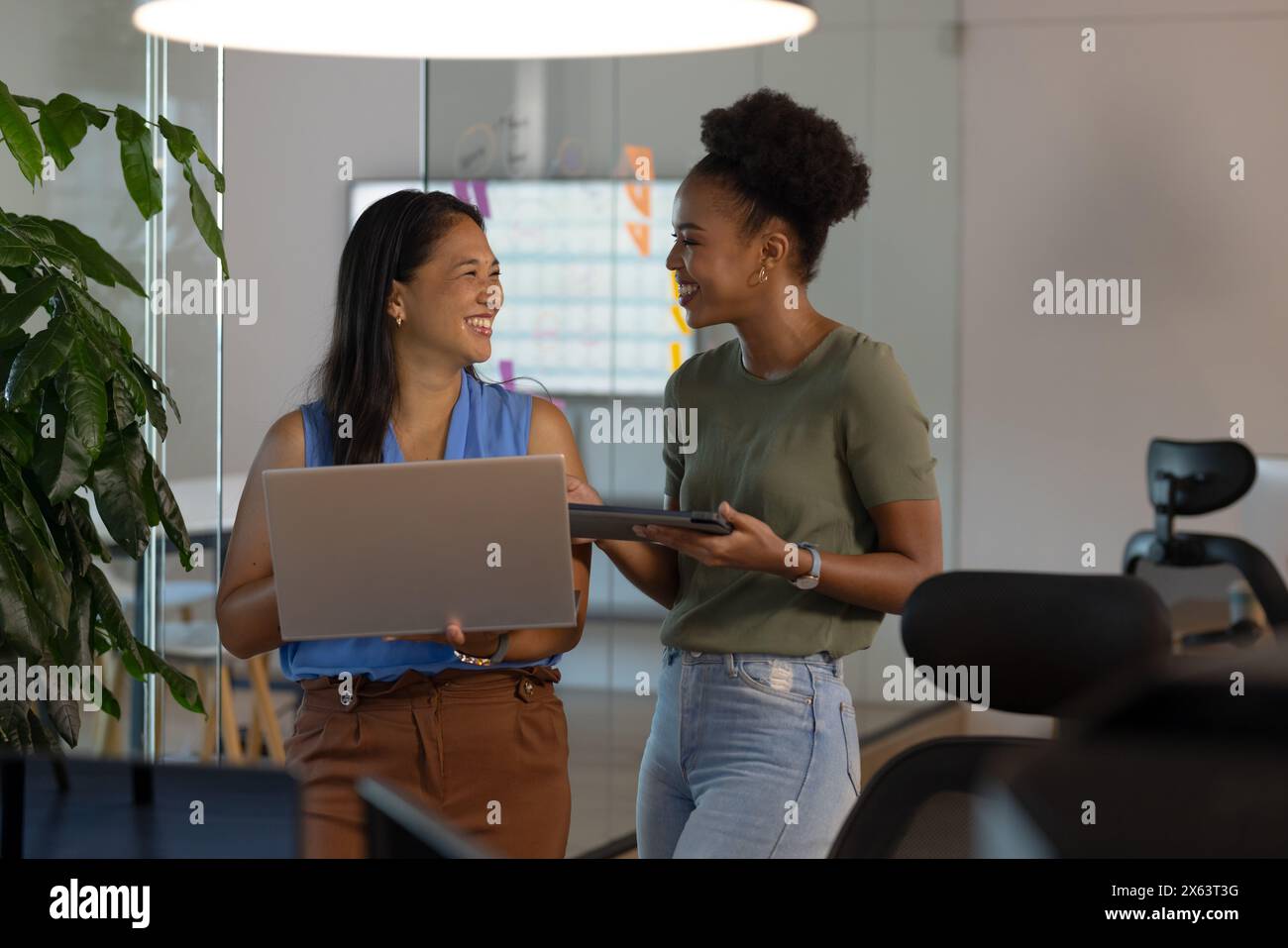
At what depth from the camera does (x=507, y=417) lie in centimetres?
203

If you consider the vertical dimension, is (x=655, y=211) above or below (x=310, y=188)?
below

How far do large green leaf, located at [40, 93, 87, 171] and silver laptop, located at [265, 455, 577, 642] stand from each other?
3.08ft

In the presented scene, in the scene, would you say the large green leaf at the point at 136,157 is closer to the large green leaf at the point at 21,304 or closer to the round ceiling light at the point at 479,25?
the large green leaf at the point at 21,304

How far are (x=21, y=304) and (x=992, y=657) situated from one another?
1703 mm

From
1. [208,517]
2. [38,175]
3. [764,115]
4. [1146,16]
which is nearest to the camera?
[764,115]

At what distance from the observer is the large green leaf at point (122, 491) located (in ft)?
7.77

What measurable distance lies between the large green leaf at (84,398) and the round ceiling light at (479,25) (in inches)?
27.1

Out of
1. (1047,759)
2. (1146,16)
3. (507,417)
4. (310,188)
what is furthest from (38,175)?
(1146,16)

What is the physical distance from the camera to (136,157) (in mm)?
Answer: 2445

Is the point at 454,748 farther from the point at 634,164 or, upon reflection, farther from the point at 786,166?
the point at 634,164

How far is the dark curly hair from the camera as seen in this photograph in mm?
1951

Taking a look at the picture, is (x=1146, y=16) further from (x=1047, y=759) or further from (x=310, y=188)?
(x=1047, y=759)

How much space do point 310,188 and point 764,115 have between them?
5019mm

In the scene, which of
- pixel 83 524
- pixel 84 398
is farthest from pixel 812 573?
pixel 83 524
